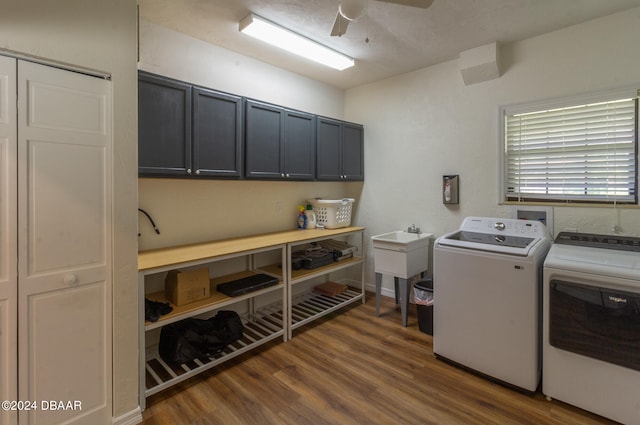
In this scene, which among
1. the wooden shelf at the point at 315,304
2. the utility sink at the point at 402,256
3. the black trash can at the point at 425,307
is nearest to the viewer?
the black trash can at the point at 425,307

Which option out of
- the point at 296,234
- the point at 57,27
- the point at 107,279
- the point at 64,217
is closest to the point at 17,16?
the point at 57,27

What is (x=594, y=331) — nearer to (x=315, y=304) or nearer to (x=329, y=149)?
(x=315, y=304)

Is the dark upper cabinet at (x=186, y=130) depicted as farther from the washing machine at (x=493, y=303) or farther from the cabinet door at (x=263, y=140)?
the washing machine at (x=493, y=303)

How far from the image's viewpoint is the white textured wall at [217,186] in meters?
2.48

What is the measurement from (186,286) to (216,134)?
120cm

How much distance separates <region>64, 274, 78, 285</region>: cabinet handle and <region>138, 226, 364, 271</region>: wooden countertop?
1.01 ft

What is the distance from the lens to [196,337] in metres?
2.35

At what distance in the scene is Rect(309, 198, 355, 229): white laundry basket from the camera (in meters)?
3.44

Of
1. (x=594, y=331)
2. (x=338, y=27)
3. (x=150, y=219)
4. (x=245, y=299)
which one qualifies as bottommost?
(x=245, y=299)

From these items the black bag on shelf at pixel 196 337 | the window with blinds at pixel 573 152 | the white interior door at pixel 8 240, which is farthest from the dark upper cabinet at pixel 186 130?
the window with blinds at pixel 573 152

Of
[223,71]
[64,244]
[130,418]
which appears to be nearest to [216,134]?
[223,71]

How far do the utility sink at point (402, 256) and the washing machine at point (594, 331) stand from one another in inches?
47.4

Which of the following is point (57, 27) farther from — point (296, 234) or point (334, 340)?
point (334, 340)

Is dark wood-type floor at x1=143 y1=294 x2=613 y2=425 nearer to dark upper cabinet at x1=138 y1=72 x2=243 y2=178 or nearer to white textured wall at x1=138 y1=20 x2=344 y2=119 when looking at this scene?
dark upper cabinet at x1=138 y1=72 x2=243 y2=178
